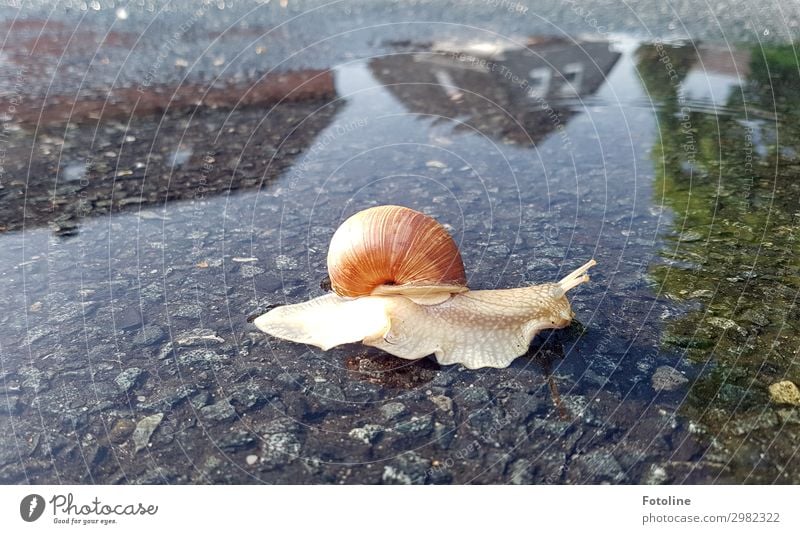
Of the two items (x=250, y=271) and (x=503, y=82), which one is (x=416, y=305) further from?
(x=503, y=82)

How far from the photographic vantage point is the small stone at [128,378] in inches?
105

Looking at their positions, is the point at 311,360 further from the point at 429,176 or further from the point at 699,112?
the point at 699,112

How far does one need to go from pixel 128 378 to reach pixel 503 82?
4628mm

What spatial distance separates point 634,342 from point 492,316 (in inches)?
22.9

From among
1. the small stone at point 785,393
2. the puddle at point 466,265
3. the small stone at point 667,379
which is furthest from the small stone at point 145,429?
the small stone at point 785,393

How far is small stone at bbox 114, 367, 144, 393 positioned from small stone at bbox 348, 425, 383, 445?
892 millimetres

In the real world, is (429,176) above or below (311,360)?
above

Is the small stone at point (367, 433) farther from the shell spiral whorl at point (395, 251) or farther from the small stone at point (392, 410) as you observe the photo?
the shell spiral whorl at point (395, 251)

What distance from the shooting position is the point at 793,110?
18.1 feet

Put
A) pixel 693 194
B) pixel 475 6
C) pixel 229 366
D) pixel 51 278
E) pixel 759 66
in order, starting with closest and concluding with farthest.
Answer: pixel 229 366
pixel 51 278
pixel 693 194
pixel 759 66
pixel 475 6

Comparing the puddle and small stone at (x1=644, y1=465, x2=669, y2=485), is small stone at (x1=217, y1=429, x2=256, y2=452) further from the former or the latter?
small stone at (x1=644, y1=465, x2=669, y2=485)

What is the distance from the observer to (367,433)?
242 cm

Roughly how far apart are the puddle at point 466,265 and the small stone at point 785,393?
4 centimetres
